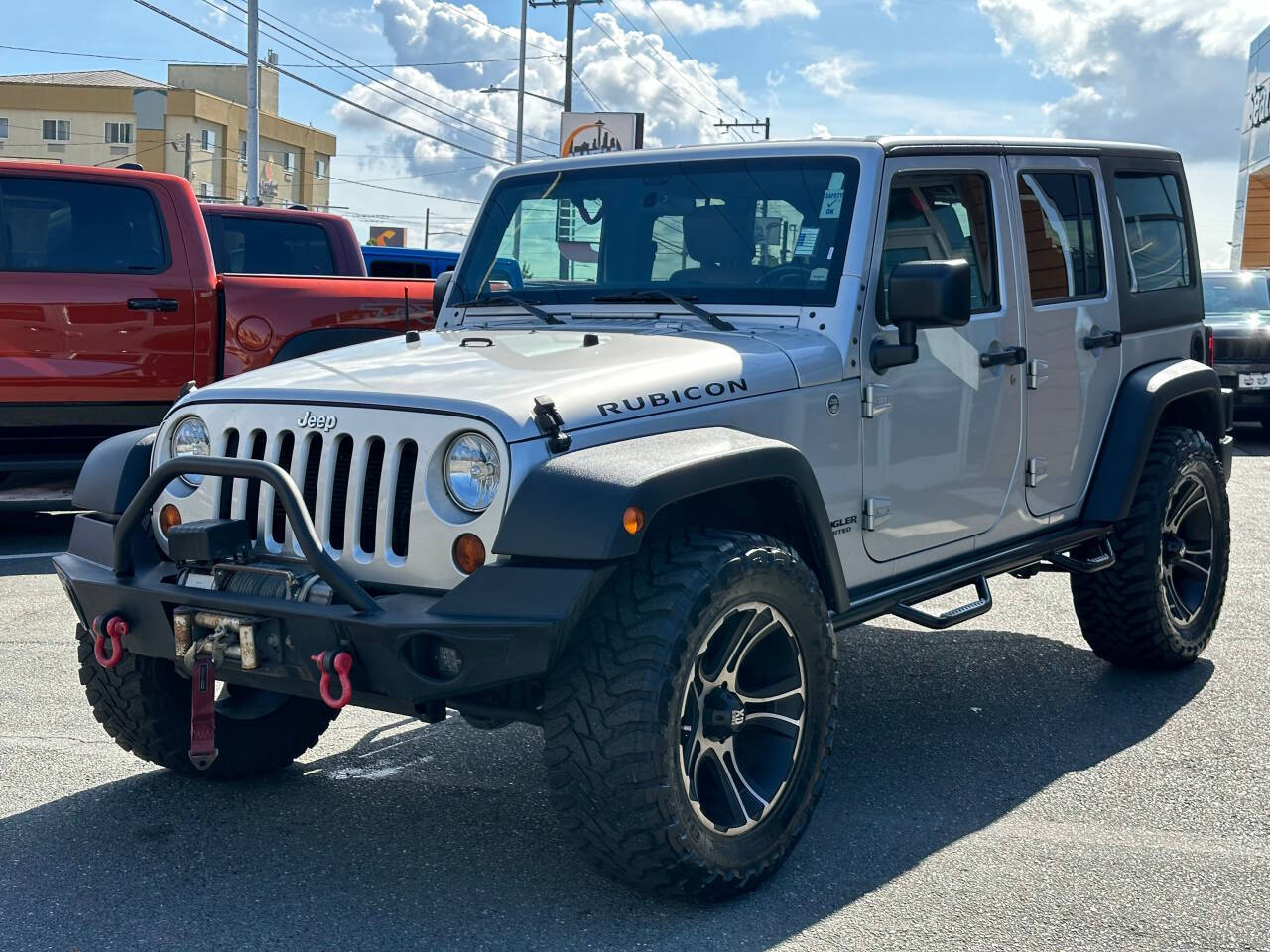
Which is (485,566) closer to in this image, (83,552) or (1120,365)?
(83,552)

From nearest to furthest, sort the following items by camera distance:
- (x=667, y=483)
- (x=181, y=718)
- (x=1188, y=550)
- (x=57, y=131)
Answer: (x=667, y=483), (x=181, y=718), (x=1188, y=550), (x=57, y=131)

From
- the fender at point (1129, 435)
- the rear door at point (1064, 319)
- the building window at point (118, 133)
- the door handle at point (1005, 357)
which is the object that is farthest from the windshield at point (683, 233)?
the building window at point (118, 133)

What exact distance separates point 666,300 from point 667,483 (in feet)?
4.44

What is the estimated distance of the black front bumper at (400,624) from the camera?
3320 millimetres

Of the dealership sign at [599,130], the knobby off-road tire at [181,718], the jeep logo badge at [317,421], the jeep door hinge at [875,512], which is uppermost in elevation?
the dealership sign at [599,130]

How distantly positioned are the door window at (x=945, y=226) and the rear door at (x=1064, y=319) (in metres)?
0.19

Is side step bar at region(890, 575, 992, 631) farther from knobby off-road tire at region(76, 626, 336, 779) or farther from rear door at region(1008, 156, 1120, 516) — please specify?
knobby off-road tire at region(76, 626, 336, 779)

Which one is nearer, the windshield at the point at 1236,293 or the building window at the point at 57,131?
the windshield at the point at 1236,293

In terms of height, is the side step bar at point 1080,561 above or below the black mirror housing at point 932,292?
below

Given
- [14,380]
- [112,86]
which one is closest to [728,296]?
[14,380]

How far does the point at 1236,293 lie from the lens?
1680 centimetres

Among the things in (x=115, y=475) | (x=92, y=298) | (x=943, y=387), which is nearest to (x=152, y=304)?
(x=92, y=298)

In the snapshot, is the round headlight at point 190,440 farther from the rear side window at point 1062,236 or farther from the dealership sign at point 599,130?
the dealership sign at point 599,130

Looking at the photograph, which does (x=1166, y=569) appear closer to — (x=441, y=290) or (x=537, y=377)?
(x=441, y=290)
